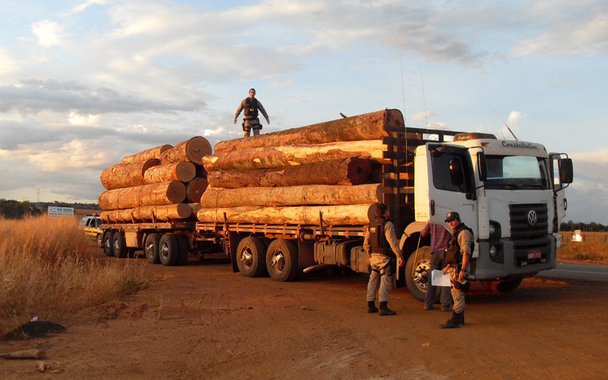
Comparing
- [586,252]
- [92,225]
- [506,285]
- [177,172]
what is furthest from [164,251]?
[586,252]

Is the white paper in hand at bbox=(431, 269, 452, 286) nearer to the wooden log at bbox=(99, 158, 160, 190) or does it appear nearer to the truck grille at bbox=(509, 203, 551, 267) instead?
the truck grille at bbox=(509, 203, 551, 267)

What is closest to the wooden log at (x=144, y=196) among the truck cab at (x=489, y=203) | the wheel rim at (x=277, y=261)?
the wheel rim at (x=277, y=261)

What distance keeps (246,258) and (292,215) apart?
2.52m

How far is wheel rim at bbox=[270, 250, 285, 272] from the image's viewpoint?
47.6 ft

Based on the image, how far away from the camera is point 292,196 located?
45.7 ft

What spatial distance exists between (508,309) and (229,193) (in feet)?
28.6

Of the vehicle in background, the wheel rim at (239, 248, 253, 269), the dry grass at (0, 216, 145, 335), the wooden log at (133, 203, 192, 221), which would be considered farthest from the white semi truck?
the vehicle in background

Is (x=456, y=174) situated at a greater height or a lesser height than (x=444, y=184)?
greater

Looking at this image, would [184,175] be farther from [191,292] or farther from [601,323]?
[601,323]

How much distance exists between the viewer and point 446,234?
10.1 m

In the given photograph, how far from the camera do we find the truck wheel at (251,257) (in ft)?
49.9

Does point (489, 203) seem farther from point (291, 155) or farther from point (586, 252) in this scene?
point (586, 252)

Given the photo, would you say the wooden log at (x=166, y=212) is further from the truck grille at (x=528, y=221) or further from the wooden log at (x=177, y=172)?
the truck grille at (x=528, y=221)

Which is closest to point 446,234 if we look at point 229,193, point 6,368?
point 6,368
